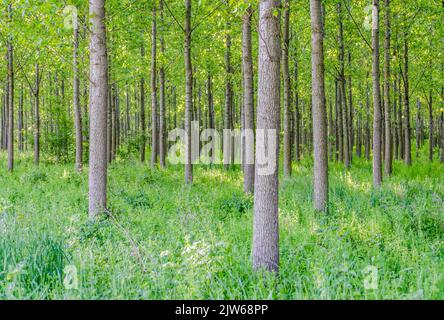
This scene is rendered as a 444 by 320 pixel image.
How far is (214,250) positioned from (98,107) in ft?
12.8

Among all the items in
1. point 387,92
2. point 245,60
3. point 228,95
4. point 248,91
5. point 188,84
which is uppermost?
point 228,95

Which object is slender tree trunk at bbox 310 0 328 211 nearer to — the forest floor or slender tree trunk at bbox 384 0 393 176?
the forest floor

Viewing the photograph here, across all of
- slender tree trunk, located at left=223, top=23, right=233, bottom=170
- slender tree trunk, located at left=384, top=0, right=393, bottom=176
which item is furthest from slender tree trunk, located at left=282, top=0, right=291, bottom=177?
slender tree trunk, located at left=384, top=0, right=393, bottom=176

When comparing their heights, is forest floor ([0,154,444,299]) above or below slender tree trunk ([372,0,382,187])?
below

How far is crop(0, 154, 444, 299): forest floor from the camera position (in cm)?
408

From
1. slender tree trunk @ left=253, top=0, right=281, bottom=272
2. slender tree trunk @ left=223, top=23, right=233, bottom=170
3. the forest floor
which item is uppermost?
slender tree trunk @ left=223, top=23, right=233, bottom=170

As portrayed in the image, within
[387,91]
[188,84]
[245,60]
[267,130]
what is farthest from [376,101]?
[267,130]

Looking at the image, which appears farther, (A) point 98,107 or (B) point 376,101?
(B) point 376,101

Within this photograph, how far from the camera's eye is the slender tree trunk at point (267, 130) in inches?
176

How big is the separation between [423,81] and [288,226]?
1573cm

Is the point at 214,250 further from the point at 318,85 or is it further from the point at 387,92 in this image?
the point at 387,92

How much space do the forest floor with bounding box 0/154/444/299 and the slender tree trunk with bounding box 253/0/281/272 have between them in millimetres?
309

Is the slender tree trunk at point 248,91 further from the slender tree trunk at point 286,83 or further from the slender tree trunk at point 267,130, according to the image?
the slender tree trunk at point 267,130

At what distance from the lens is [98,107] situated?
7.28m
